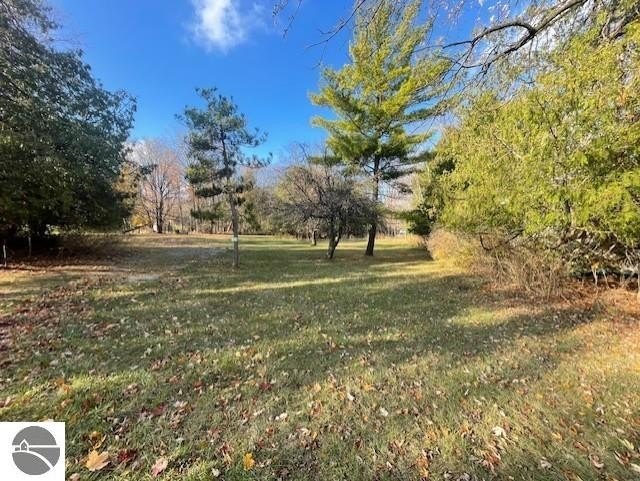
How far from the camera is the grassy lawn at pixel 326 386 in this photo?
2049 millimetres

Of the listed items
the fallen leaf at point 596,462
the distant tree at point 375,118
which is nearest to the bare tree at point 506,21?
the fallen leaf at point 596,462

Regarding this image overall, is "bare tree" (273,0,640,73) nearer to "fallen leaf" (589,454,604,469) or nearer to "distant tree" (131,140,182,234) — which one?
"fallen leaf" (589,454,604,469)

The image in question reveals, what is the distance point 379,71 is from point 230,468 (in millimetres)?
12860

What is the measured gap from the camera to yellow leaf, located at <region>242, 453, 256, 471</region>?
196 cm

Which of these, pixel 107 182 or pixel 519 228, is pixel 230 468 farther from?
pixel 107 182

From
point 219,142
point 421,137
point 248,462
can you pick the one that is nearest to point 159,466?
point 248,462

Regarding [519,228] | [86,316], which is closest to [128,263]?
[86,316]

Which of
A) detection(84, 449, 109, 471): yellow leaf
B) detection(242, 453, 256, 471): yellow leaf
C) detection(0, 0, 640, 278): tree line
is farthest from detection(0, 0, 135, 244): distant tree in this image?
detection(242, 453, 256, 471): yellow leaf

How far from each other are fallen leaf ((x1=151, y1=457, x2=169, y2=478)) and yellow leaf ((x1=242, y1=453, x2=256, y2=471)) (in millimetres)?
493

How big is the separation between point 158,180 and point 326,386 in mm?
30775

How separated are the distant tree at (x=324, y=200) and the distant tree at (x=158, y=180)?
2021cm

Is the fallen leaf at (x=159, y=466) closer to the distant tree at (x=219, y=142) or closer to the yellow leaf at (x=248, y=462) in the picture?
the yellow leaf at (x=248, y=462)

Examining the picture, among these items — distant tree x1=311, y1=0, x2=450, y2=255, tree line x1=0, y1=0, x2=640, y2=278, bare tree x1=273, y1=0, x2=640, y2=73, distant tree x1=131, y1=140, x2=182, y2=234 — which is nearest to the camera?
bare tree x1=273, y1=0, x2=640, y2=73

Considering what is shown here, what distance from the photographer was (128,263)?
10398 mm
